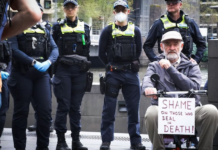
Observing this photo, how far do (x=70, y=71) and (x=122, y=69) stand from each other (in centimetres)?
73

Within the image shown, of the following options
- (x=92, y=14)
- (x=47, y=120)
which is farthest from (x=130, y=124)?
(x=92, y=14)

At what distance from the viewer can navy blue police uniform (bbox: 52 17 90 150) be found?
7.02 metres

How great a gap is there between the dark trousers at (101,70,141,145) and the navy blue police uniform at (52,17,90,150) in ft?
1.31

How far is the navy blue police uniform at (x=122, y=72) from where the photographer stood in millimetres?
7195

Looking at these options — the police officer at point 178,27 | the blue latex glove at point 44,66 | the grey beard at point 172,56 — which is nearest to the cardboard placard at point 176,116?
the grey beard at point 172,56

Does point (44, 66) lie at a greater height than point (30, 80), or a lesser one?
greater

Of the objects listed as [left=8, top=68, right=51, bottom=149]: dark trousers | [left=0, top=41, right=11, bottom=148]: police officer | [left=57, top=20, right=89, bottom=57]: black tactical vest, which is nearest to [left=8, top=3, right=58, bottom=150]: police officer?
[left=8, top=68, right=51, bottom=149]: dark trousers

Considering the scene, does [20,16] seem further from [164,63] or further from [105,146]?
[105,146]

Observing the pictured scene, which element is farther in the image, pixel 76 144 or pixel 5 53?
pixel 76 144

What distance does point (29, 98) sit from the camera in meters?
6.62

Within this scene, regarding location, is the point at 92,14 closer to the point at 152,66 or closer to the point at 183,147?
the point at 152,66

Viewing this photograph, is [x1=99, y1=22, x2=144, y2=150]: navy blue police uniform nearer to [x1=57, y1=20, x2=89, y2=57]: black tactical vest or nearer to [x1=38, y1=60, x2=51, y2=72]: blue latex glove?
[x1=57, y1=20, x2=89, y2=57]: black tactical vest

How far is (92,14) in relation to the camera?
467 inches

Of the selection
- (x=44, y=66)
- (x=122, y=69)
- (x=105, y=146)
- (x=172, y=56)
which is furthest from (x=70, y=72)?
(x=172, y=56)
